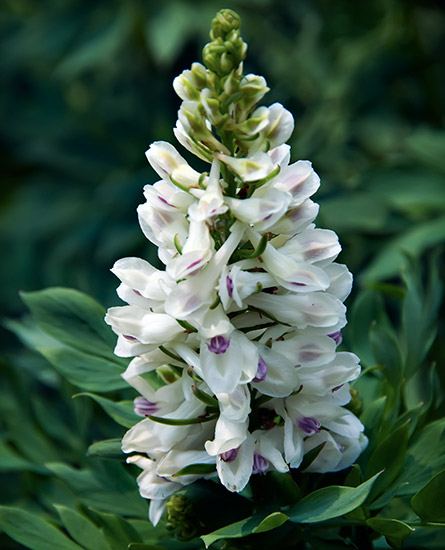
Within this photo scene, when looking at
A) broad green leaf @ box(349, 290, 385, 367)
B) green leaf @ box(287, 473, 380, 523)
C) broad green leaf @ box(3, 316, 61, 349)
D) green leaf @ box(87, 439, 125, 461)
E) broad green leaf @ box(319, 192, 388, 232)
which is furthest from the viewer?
broad green leaf @ box(319, 192, 388, 232)

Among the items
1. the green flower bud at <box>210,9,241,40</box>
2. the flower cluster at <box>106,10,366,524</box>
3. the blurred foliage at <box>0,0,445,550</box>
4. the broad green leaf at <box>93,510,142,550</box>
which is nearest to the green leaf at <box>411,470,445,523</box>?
the blurred foliage at <box>0,0,445,550</box>

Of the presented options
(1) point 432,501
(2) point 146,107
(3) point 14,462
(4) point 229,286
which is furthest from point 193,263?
(2) point 146,107

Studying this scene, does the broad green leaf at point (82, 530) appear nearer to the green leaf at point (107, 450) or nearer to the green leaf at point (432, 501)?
the green leaf at point (107, 450)

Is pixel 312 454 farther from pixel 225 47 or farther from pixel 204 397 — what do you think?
pixel 225 47

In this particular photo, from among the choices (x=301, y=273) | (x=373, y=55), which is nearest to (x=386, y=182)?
(x=373, y=55)

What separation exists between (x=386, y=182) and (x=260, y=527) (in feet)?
5.05

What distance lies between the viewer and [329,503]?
104 cm

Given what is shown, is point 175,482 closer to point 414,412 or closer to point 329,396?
point 329,396

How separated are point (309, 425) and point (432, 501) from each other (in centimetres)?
21

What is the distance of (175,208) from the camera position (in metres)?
1.12

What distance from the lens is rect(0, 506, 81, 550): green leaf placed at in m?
1.18

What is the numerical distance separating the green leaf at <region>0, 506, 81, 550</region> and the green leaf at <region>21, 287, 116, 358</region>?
0.29m

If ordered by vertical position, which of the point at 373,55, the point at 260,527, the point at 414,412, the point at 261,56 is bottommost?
the point at 260,527

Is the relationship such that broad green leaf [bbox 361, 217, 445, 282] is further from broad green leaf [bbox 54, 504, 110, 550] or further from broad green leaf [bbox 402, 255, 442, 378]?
broad green leaf [bbox 54, 504, 110, 550]
